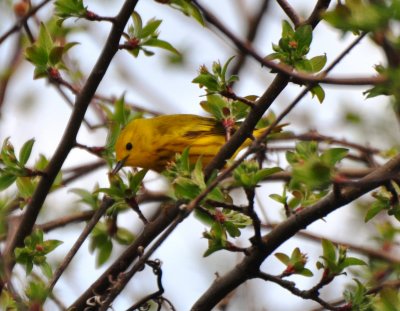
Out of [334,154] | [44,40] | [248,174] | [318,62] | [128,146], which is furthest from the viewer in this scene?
A: [128,146]

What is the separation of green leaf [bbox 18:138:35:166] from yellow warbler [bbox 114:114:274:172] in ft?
6.41

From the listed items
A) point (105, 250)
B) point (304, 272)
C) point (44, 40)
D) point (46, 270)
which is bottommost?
point (46, 270)

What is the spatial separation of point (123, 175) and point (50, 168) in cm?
32

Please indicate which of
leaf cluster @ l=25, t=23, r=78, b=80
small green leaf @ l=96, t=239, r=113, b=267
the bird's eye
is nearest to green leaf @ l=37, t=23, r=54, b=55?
leaf cluster @ l=25, t=23, r=78, b=80

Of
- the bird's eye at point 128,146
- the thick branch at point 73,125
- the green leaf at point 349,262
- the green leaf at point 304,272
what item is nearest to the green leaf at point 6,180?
the thick branch at point 73,125

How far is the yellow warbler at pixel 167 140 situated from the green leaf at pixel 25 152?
1953 mm

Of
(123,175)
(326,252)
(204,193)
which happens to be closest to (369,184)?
(204,193)

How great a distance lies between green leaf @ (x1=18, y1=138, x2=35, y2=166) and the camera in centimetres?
346

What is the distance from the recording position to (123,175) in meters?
3.50

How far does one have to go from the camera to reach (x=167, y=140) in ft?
19.2

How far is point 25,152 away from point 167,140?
95.8 inches

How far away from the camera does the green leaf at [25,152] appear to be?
136 inches

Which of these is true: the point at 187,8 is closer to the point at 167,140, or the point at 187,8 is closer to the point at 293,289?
the point at 293,289

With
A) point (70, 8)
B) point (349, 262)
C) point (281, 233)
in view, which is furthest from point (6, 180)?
point (349, 262)
